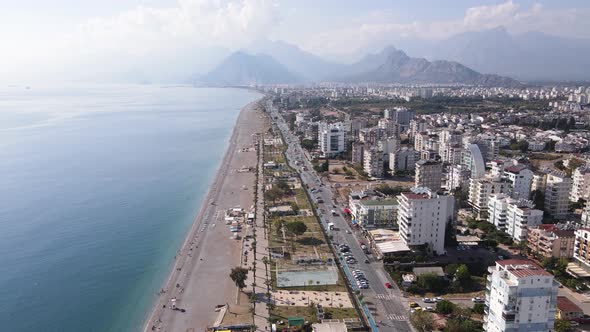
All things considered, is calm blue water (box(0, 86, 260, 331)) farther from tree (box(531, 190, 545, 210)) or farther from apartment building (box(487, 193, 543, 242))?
tree (box(531, 190, 545, 210))

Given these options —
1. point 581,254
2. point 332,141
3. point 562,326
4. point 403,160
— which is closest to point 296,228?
point 562,326

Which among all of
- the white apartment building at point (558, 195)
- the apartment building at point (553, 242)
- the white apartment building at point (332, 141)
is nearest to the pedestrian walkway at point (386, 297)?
the apartment building at point (553, 242)

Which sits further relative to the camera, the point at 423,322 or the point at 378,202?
the point at 378,202

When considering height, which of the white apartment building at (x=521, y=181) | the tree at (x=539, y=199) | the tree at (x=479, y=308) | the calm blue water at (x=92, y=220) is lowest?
the calm blue water at (x=92, y=220)

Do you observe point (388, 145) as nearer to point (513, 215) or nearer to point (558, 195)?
point (558, 195)

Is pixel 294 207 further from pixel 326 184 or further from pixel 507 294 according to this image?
pixel 507 294

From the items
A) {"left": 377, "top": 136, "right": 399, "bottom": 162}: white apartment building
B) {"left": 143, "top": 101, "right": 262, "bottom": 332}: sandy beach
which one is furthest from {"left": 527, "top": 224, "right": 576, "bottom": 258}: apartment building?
{"left": 377, "top": 136, "right": 399, "bottom": 162}: white apartment building

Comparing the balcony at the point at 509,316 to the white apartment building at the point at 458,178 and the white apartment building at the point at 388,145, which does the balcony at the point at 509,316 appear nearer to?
the white apartment building at the point at 458,178
